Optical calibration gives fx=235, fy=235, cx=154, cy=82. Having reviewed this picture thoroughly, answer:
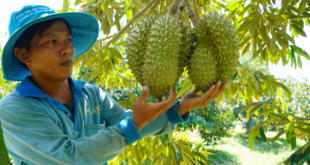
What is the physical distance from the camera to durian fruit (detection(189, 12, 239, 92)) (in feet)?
3.54

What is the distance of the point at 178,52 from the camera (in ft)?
3.53

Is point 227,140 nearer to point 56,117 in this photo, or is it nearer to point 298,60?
point 298,60

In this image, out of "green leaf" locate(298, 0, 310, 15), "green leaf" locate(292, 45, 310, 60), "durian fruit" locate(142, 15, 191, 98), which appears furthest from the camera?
"green leaf" locate(292, 45, 310, 60)

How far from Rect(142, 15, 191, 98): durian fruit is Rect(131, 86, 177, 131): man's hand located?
0.04 metres

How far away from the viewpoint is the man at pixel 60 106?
106 cm

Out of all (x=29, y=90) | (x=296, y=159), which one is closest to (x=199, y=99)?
(x=29, y=90)

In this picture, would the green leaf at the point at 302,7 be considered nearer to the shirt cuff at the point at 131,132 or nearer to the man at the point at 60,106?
the man at the point at 60,106

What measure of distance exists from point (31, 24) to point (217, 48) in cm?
91

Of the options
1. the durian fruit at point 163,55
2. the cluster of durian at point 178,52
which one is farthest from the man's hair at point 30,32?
the durian fruit at point 163,55

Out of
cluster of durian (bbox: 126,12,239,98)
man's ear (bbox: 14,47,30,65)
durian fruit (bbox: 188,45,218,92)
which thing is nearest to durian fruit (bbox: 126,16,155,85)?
cluster of durian (bbox: 126,12,239,98)

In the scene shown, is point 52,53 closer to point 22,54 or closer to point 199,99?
point 22,54

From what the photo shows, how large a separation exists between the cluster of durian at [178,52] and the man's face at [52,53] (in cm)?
37

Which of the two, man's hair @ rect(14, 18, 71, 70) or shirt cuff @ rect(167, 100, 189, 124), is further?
shirt cuff @ rect(167, 100, 189, 124)

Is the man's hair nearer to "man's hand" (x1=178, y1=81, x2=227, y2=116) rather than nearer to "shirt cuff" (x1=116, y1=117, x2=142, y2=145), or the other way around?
"shirt cuff" (x1=116, y1=117, x2=142, y2=145)
